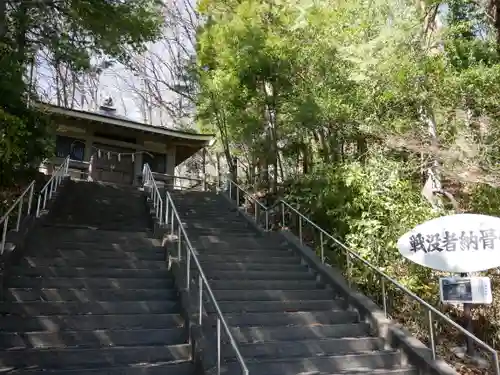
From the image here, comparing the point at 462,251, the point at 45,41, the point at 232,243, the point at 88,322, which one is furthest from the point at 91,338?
the point at 45,41

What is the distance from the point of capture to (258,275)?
7137 mm

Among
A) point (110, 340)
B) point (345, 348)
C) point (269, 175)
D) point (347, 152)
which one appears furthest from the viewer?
point (269, 175)

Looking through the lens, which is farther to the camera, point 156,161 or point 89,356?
point 156,161

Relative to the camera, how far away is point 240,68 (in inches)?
428

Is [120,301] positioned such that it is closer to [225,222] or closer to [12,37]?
[225,222]

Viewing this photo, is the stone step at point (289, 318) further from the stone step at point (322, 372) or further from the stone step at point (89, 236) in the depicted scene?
the stone step at point (89, 236)

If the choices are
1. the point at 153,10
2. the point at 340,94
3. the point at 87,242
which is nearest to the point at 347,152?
the point at 340,94

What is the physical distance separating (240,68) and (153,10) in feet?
9.28

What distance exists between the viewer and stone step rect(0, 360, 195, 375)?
13.6ft

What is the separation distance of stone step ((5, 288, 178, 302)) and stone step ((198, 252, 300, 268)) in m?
1.32

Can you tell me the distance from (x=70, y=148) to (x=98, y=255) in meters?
9.20

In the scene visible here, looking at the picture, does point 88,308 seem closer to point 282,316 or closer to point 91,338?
point 91,338

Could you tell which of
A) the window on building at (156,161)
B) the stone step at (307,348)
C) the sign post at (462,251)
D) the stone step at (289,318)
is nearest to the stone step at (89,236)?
the stone step at (289,318)

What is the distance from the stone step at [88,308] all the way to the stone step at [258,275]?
113 cm
